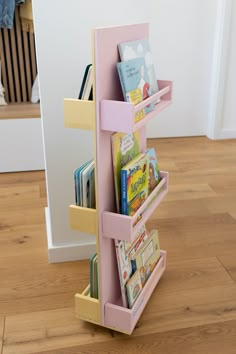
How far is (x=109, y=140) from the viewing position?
1242mm

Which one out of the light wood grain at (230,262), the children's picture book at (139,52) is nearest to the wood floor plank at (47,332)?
the light wood grain at (230,262)

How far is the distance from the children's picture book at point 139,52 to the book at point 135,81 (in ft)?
0.07

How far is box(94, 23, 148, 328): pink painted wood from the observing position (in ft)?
3.64

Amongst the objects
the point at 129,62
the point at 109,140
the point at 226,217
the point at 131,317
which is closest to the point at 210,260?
the point at 226,217

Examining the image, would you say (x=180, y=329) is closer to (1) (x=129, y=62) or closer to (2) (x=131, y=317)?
(2) (x=131, y=317)

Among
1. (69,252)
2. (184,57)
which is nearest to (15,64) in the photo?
(184,57)

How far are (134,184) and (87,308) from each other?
0.49m

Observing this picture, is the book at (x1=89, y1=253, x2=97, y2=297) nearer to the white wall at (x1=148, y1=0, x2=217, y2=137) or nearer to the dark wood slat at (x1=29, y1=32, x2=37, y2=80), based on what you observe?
the dark wood slat at (x1=29, y1=32, x2=37, y2=80)

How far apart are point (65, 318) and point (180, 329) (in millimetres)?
430

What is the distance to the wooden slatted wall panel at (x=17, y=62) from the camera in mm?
2830

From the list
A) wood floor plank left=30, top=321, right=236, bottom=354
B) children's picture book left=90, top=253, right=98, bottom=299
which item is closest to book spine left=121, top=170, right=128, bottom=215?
children's picture book left=90, top=253, right=98, bottom=299

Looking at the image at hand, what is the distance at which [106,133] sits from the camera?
1.21 meters

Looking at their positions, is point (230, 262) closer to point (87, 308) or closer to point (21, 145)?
point (87, 308)

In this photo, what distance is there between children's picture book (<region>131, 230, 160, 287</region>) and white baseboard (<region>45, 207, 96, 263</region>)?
1.12ft
